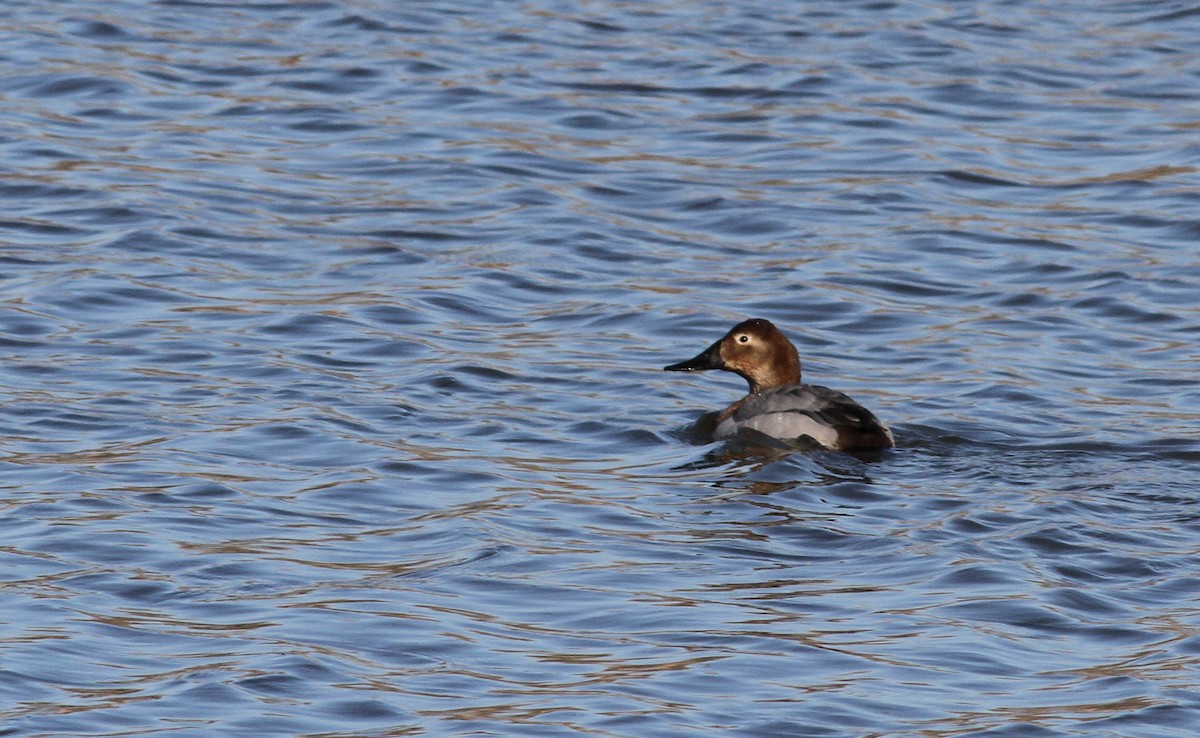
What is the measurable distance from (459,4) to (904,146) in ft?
18.2

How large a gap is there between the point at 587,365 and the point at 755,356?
3.18ft

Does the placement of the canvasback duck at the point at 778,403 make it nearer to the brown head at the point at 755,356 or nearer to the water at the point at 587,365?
the brown head at the point at 755,356

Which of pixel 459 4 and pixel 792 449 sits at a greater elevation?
pixel 459 4

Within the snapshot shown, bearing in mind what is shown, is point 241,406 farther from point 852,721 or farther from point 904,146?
point 904,146

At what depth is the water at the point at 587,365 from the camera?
22.4ft

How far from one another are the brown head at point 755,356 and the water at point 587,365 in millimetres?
333

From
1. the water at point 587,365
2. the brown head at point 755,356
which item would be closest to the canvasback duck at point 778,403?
the brown head at point 755,356

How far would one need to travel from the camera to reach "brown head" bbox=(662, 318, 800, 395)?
1114 cm

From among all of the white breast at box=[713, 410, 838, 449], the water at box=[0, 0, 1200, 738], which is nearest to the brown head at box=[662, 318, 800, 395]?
the water at box=[0, 0, 1200, 738]

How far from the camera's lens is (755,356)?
442 inches

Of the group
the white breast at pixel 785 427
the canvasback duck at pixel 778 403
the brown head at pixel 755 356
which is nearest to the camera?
the canvasback duck at pixel 778 403

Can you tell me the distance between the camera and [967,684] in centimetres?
672

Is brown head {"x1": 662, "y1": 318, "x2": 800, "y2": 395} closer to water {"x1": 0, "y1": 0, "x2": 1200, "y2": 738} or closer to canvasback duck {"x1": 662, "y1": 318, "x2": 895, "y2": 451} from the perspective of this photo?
canvasback duck {"x1": 662, "y1": 318, "x2": 895, "y2": 451}

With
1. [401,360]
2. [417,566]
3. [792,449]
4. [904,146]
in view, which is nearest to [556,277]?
[401,360]
